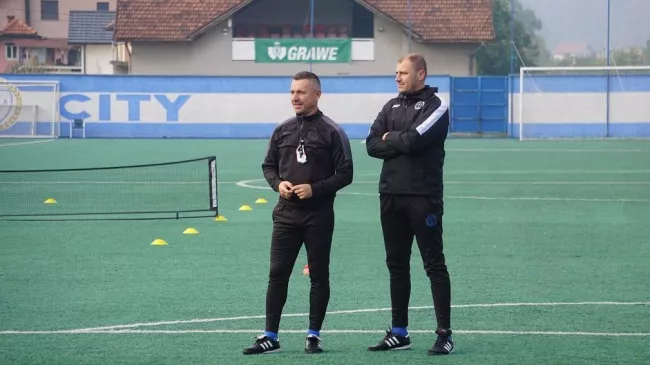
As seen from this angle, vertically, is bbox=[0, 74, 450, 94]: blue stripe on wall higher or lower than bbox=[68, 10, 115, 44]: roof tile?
lower

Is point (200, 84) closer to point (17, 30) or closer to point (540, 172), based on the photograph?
point (540, 172)

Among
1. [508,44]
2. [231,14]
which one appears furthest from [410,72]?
[508,44]

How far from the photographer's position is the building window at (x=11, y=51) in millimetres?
92438

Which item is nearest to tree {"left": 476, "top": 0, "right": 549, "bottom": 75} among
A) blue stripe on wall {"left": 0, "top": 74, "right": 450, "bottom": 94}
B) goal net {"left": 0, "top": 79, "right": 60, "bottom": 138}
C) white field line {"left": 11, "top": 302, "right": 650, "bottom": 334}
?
blue stripe on wall {"left": 0, "top": 74, "right": 450, "bottom": 94}

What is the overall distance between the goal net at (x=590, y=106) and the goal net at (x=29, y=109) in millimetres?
17323

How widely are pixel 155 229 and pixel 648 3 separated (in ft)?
125

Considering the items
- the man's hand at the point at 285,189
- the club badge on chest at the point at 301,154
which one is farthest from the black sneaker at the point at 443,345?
the club badge on chest at the point at 301,154

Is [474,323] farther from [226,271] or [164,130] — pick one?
[164,130]

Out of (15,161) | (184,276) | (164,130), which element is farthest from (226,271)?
(164,130)

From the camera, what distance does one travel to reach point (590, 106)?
1722 inches

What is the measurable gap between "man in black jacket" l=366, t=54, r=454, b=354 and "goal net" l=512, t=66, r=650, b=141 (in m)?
35.5

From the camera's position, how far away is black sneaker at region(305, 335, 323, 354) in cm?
824

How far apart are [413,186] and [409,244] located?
0.50 meters

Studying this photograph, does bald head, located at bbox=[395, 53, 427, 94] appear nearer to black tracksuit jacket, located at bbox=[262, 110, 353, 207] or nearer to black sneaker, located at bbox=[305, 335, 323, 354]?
black tracksuit jacket, located at bbox=[262, 110, 353, 207]
